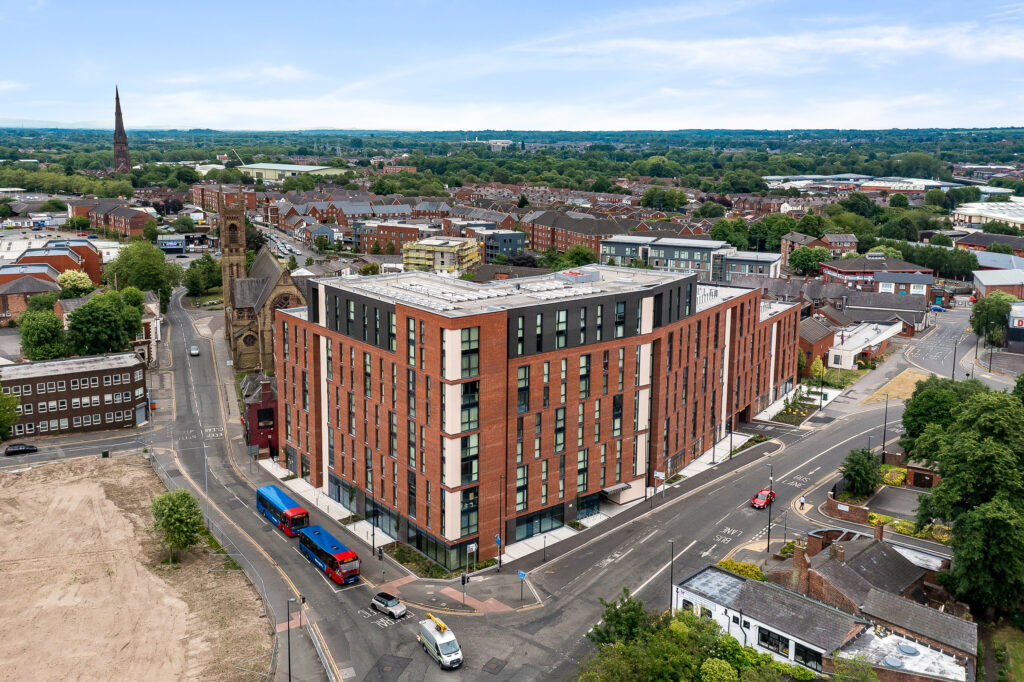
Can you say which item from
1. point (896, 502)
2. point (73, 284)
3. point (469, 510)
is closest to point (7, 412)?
point (469, 510)

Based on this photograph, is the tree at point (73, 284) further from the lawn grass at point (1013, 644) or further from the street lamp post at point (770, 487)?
the lawn grass at point (1013, 644)

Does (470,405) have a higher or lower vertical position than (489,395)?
lower

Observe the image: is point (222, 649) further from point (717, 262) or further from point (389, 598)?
point (717, 262)

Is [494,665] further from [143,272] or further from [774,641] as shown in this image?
[143,272]

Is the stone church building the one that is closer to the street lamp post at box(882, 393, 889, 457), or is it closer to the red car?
the red car

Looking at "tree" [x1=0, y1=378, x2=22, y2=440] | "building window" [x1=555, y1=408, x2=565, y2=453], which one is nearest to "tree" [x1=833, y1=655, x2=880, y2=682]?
"building window" [x1=555, y1=408, x2=565, y2=453]

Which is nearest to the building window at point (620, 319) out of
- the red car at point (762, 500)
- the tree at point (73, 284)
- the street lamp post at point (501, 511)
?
the street lamp post at point (501, 511)
